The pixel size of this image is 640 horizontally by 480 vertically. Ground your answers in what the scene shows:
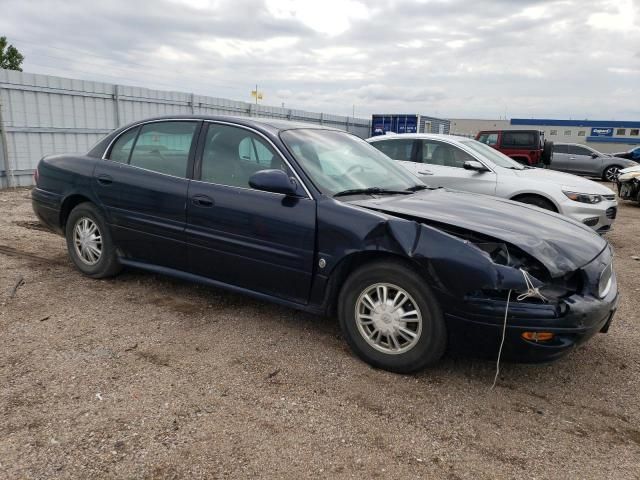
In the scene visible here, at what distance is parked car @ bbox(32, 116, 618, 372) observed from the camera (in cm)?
286

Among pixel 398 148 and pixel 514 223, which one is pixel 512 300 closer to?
pixel 514 223

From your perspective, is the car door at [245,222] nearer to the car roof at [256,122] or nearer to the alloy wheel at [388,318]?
the car roof at [256,122]

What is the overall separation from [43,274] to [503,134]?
1390 centimetres

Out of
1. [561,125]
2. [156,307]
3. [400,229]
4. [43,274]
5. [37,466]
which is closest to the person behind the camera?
[37,466]

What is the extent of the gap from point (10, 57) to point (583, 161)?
29802 mm

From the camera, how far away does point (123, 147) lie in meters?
4.50

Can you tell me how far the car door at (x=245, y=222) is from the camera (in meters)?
3.43

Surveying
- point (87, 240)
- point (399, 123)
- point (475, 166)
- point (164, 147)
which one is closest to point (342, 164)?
point (164, 147)

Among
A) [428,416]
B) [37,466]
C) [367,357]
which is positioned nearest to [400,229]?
[367,357]

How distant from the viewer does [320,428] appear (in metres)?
2.61

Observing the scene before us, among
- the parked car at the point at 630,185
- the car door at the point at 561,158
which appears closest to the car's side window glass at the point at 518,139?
the parked car at the point at 630,185

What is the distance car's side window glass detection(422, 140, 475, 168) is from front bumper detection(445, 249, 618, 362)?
4.62m

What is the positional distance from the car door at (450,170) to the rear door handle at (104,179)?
4.34 m

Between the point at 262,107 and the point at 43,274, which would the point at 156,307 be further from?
the point at 262,107
